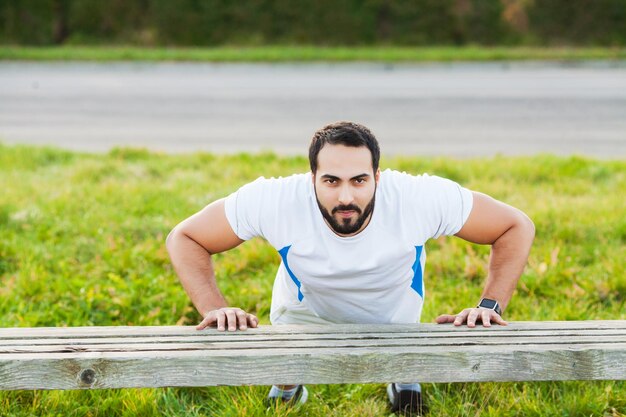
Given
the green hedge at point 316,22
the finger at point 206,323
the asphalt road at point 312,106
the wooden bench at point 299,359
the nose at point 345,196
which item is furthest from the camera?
the green hedge at point 316,22

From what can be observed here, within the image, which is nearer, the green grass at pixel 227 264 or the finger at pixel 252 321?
the finger at pixel 252 321

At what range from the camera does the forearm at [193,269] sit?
300cm

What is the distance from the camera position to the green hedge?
2034 cm

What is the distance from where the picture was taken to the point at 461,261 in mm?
4715

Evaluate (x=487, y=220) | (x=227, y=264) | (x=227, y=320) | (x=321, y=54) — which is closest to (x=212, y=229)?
(x=227, y=320)

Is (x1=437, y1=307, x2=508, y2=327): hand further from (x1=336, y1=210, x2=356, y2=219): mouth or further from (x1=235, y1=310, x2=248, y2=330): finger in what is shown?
(x1=235, y1=310, x2=248, y2=330): finger

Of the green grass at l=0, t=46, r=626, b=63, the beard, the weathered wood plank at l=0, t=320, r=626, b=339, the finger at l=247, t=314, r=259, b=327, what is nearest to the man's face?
the beard

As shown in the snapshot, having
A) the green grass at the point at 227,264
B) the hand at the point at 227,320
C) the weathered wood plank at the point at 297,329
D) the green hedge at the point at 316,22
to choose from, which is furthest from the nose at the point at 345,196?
the green hedge at the point at 316,22

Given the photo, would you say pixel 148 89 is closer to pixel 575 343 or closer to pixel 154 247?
pixel 154 247

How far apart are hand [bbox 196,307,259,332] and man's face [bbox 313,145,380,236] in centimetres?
51

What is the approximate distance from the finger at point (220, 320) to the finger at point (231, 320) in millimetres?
17

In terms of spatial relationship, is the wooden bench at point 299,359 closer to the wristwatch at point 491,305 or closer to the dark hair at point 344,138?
the wristwatch at point 491,305

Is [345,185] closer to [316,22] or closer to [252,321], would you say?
[252,321]

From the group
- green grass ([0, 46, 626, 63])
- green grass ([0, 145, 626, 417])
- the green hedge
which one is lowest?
green grass ([0, 145, 626, 417])
